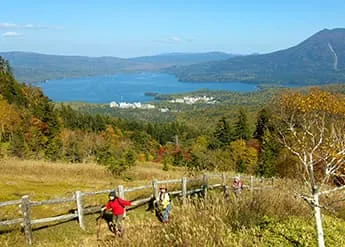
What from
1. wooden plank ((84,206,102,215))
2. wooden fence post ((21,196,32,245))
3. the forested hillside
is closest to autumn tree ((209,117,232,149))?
the forested hillside

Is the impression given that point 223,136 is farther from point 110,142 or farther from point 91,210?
point 91,210

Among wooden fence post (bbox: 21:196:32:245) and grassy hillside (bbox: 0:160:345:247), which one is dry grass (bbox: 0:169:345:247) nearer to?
grassy hillside (bbox: 0:160:345:247)

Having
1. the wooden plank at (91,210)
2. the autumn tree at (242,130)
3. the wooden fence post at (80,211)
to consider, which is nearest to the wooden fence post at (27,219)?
the wooden fence post at (80,211)

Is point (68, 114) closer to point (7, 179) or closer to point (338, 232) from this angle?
point (7, 179)

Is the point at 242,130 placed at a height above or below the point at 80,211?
below

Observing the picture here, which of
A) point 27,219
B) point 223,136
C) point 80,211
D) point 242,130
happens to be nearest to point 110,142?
point 223,136

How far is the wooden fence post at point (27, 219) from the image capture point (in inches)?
467

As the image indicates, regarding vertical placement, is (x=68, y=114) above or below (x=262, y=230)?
below

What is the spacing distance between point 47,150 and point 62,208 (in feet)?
124

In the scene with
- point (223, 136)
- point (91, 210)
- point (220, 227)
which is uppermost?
point (220, 227)

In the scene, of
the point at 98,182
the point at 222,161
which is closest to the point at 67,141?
the point at 222,161

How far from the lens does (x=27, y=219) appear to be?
12094 mm

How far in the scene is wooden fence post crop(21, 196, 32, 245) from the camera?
11867 mm

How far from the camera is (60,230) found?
13.5m
